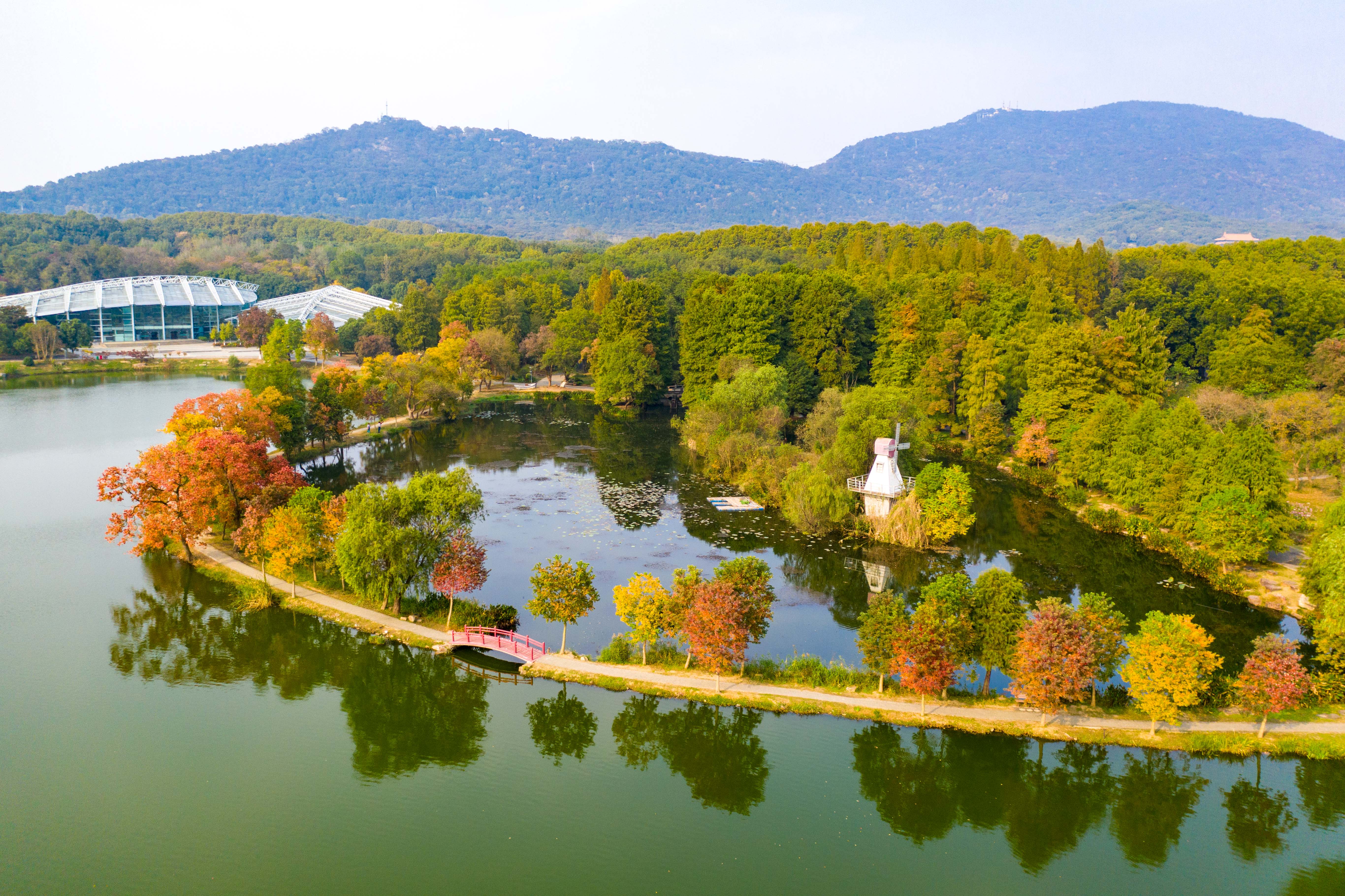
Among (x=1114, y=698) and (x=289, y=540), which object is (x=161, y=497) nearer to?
(x=289, y=540)

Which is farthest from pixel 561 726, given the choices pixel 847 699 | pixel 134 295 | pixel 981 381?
pixel 134 295

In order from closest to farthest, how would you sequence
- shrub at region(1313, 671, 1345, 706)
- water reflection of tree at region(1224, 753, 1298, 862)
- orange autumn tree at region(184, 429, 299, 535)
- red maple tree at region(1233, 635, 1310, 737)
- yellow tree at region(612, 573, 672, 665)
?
water reflection of tree at region(1224, 753, 1298, 862) → red maple tree at region(1233, 635, 1310, 737) → shrub at region(1313, 671, 1345, 706) → yellow tree at region(612, 573, 672, 665) → orange autumn tree at region(184, 429, 299, 535)

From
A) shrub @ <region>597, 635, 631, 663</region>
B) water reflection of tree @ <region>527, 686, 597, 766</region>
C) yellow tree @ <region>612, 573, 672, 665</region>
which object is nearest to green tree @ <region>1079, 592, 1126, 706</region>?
yellow tree @ <region>612, 573, 672, 665</region>

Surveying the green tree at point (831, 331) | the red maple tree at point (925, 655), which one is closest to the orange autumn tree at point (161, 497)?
the red maple tree at point (925, 655)

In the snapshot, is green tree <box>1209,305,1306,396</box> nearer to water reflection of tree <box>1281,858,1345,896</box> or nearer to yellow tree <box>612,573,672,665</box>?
water reflection of tree <box>1281,858,1345,896</box>

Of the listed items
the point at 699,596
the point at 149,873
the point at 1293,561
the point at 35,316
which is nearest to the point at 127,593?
the point at 149,873

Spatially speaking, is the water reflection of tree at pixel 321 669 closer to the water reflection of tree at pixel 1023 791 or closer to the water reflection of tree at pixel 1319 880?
the water reflection of tree at pixel 1023 791

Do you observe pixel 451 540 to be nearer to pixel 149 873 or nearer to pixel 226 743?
pixel 226 743
